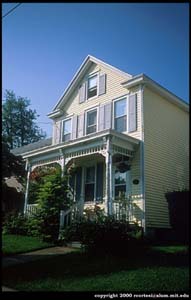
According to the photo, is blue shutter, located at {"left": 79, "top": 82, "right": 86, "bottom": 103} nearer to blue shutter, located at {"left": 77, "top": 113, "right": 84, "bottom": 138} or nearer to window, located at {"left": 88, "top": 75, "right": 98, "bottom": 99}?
window, located at {"left": 88, "top": 75, "right": 98, "bottom": 99}

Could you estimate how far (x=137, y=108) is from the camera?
1286 cm

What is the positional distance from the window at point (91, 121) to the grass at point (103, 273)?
7.60m

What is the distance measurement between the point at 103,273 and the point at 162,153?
782cm

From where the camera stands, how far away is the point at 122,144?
39.2 ft

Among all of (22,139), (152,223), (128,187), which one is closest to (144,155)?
(128,187)

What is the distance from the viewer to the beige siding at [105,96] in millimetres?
13617

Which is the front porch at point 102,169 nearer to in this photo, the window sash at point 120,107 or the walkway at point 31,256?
the walkway at point 31,256

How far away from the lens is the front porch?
1138cm

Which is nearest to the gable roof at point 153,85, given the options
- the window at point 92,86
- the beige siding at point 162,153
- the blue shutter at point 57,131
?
the beige siding at point 162,153

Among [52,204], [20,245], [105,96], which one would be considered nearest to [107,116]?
[105,96]

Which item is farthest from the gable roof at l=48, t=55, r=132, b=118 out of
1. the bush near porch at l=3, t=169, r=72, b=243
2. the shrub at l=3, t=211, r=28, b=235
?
the shrub at l=3, t=211, r=28, b=235

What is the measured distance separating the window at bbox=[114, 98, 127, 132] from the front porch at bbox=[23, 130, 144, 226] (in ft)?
4.21

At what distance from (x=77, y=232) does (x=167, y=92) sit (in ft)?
24.4

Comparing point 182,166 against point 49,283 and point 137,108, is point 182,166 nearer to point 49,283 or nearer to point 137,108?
point 137,108
